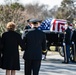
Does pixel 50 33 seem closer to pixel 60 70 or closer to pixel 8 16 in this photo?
pixel 60 70

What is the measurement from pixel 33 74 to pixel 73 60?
7946 millimetres

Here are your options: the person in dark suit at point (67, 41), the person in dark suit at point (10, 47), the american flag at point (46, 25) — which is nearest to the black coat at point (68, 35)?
the person in dark suit at point (67, 41)

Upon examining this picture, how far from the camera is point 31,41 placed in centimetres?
992

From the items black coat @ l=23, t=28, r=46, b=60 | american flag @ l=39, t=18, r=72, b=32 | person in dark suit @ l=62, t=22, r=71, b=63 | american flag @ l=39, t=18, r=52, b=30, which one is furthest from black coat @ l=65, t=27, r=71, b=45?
black coat @ l=23, t=28, r=46, b=60

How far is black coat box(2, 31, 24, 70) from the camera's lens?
9.95 meters

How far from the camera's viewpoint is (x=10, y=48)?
9.95m

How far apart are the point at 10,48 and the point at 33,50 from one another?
1.96 ft

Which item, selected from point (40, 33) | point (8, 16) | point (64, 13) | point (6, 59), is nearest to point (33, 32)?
point (40, 33)

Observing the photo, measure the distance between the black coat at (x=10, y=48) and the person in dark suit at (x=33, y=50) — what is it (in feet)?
0.68

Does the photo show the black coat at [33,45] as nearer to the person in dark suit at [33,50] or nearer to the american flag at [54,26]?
the person in dark suit at [33,50]

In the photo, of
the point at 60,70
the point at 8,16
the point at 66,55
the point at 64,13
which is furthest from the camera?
the point at 64,13

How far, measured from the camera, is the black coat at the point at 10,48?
9.95 meters

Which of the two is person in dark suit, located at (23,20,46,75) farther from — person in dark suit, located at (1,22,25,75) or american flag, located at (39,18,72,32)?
american flag, located at (39,18,72,32)

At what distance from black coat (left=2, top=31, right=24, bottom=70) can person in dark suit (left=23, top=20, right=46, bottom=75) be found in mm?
206
